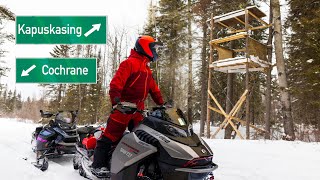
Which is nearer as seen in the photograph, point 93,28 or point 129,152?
point 129,152

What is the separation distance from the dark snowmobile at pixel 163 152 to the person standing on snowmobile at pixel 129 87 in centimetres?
28

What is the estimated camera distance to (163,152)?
126 inches

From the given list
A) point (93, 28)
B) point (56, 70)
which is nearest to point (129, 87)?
point (93, 28)

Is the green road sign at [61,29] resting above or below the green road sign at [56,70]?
above

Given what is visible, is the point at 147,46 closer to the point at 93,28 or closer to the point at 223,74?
the point at 93,28

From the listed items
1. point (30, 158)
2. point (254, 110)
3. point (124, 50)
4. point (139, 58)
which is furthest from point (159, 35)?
point (139, 58)

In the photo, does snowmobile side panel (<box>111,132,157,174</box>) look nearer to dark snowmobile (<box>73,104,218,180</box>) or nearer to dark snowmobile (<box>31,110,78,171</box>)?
dark snowmobile (<box>73,104,218,180</box>)

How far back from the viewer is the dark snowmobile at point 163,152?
3.10 meters

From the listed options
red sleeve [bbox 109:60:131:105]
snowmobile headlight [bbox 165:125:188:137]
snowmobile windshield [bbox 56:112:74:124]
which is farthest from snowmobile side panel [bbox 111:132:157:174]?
snowmobile windshield [bbox 56:112:74:124]

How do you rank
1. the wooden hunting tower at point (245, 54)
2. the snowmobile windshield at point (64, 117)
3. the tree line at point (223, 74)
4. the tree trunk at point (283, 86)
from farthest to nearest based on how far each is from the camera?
the tree line at point (223, 74) < the wooden hunting tower at point (245, 54) < the tree trunk at point (283, 86) < the snowmobile windshield at point (64, 117)

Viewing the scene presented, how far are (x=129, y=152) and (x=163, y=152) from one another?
54cm

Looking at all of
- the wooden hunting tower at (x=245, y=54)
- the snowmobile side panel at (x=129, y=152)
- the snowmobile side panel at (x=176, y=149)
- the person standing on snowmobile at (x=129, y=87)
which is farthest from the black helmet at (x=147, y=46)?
the wooden hunting tower at (x=245, y=54)

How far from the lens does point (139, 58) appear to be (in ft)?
13.3

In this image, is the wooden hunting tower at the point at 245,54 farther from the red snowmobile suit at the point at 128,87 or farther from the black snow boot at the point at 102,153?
the black snow boot at the point at 102,153
